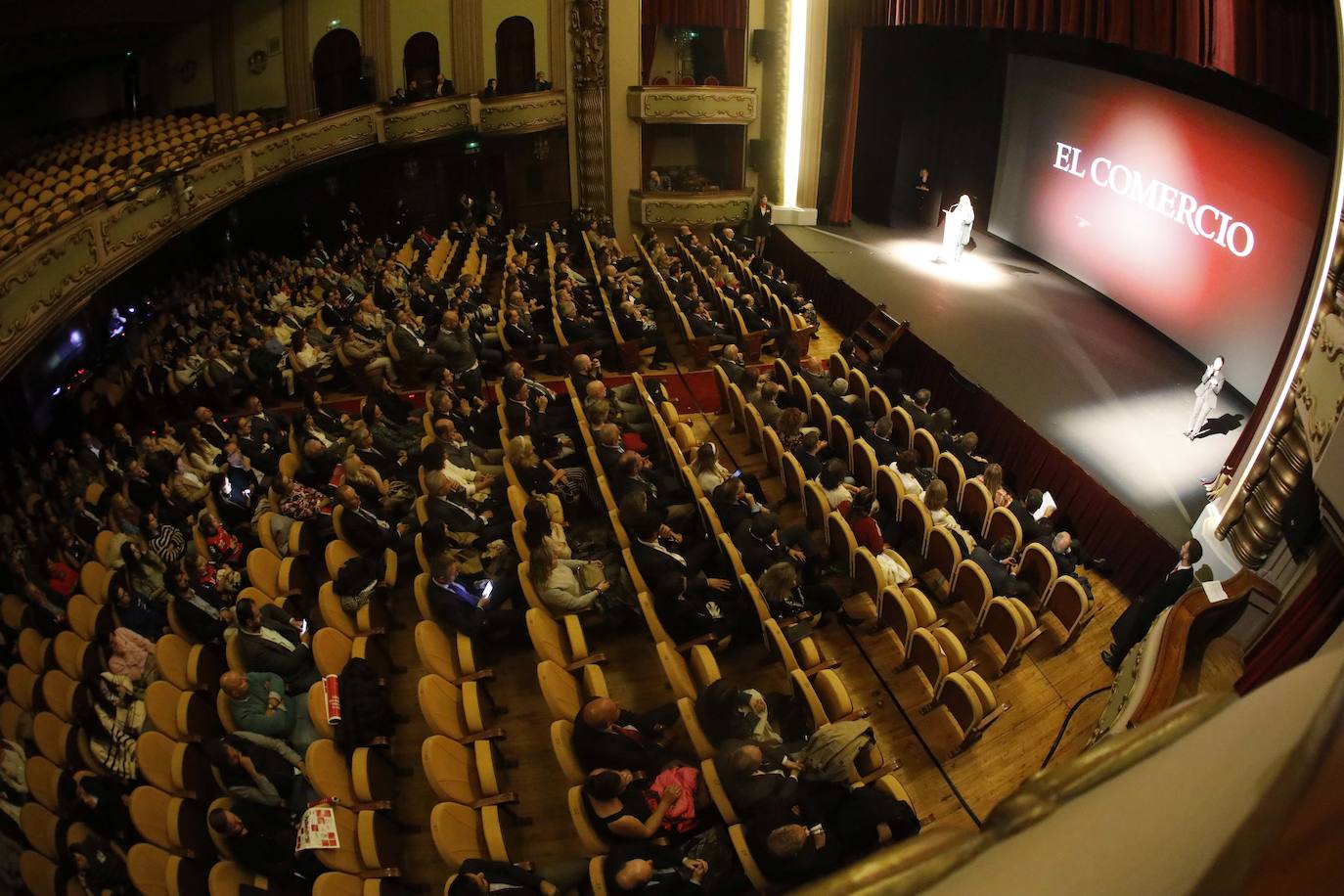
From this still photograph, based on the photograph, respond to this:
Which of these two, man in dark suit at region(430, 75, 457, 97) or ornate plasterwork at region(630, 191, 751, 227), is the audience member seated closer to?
ornate plasterwork at region(630, 191, 751, 227)

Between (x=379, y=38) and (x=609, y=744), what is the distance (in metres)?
11.6

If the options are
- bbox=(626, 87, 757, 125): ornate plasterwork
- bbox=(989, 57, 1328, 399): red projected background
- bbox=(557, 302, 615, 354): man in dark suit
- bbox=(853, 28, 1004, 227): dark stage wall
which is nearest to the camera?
bbox=(989, 57, 1328, 399): red projected background

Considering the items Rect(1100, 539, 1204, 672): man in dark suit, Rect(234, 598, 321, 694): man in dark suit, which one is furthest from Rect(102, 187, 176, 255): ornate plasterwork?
Rect(1100, 539, 1204, 672): man in dark suit

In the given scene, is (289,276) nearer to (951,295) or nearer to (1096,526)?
(951,295)

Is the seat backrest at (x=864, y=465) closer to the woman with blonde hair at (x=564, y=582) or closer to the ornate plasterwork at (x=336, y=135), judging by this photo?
the woman with blonde hair at (x=564, y=582)

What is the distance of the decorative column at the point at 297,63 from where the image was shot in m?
10.9

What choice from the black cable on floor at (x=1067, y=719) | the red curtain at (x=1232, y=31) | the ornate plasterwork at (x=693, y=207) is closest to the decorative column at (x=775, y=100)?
the ornate plasterwork at (x=693, y=207)

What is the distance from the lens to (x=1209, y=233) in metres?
6.27

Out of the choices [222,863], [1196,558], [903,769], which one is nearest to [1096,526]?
[1196,558]

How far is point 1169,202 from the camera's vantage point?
6.70m

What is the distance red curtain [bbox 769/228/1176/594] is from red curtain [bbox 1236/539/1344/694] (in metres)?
1.19

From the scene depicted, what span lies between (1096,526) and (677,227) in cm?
789

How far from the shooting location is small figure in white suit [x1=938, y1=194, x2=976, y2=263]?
862 centimetres

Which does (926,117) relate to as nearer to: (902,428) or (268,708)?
(902,428)
